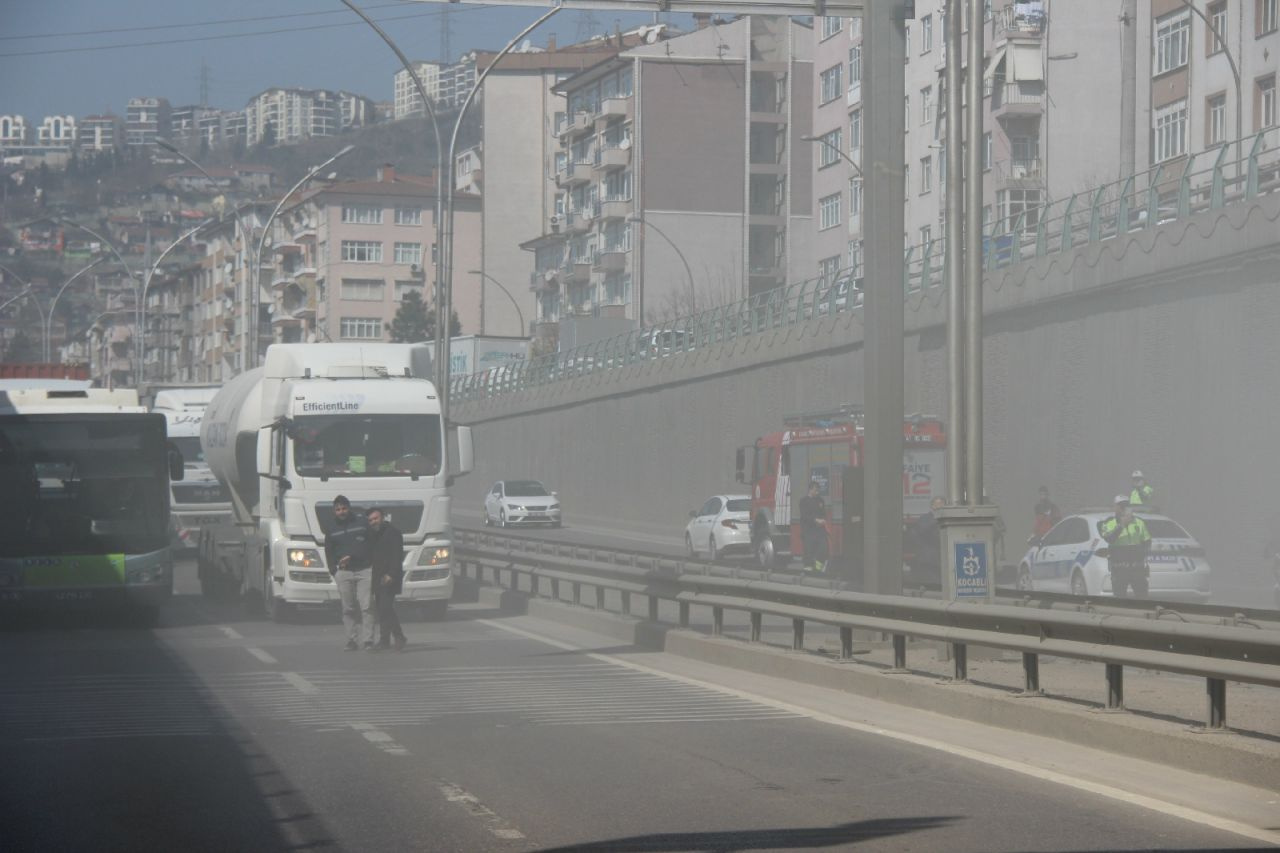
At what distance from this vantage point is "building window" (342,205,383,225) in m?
131

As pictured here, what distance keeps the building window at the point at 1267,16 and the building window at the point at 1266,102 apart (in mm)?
1334

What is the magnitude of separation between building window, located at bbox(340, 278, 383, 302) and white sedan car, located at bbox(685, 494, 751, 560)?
294 feet

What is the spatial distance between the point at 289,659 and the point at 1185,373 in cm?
2061

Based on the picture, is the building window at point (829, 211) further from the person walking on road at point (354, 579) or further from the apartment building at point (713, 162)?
the person walking on road at point (354, 579)

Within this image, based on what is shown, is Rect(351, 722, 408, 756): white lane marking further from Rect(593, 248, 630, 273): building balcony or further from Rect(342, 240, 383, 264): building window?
Rect(342, 240, 383, 264): building window

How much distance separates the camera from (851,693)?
14297 mm

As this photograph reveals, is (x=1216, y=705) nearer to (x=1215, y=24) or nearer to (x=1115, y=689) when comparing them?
(x=1115, y=689)

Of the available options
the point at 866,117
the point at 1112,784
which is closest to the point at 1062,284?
the point at 866,117

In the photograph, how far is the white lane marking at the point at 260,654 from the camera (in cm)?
1788

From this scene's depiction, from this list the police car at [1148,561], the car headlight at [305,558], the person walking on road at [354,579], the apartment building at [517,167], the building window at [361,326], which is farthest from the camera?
the building window at [361,326]

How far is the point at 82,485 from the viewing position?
22.5 m

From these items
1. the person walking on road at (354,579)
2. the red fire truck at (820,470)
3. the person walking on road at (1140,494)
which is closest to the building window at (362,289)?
the red fire truck at (820,470)

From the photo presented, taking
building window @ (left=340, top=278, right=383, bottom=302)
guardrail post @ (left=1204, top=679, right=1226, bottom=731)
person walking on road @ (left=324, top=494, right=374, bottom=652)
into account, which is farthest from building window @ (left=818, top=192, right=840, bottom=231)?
guardrail post @ (left=1204, top=679, right=1226, bottom=731)

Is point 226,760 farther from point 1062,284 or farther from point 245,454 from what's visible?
point 1062,284
